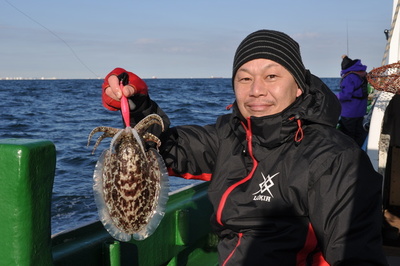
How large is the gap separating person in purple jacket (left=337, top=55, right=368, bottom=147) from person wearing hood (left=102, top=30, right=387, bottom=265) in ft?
23.3

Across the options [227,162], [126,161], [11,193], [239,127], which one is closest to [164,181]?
[126,161]

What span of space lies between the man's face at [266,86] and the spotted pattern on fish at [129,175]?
60 cm

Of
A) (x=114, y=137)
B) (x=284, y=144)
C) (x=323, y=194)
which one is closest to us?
(x=323, y=194)

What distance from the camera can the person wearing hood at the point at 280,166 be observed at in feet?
6.85

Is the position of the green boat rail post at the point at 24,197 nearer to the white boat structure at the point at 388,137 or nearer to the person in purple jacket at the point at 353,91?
the white boat structure at the point at 388,137

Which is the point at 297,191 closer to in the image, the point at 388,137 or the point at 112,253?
the point at 112,253

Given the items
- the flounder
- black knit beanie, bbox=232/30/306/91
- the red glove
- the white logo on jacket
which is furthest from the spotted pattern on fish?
black knit beanie, bbox=232/30/306/91

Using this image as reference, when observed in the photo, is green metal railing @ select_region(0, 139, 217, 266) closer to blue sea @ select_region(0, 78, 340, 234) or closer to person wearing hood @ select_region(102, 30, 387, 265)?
blue sea @ select_region(0, 78, 340, 234)

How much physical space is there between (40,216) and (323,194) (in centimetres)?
139

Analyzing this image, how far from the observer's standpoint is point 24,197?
78.2 inches

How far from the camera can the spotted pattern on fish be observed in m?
2.33

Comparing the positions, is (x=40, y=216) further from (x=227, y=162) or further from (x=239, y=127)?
(x=239, y=127)

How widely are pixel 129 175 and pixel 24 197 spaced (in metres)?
0.56

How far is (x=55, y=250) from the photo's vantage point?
2.71 m
